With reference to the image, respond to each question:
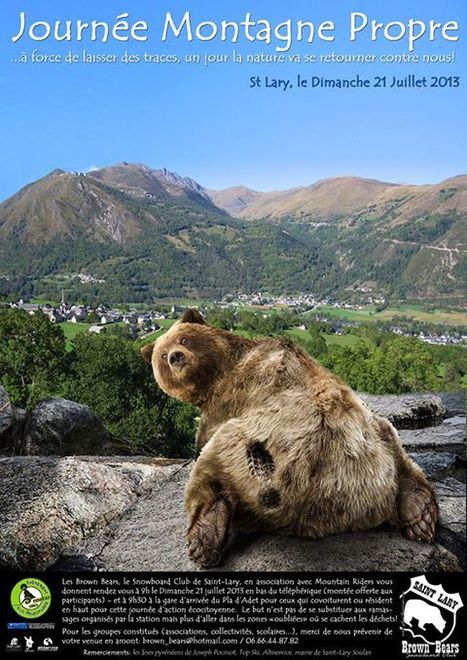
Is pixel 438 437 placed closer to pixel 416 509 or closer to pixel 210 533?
pixel 416 509

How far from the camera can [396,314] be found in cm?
677

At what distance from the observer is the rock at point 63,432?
247 inches

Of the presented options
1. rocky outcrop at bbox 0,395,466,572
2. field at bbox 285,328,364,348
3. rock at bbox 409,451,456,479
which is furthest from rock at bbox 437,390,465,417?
rock at bbox 409,451,456,479

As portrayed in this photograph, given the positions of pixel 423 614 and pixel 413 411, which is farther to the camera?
pixel 413 411

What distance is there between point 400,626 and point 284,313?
132 inches

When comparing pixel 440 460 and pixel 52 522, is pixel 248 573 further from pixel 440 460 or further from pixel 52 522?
pixel 440 460

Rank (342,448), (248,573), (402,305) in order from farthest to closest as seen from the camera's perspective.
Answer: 1. (402,305)
2. (248,573)
3. (342,448)

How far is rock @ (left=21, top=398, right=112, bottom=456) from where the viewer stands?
627 centimetres

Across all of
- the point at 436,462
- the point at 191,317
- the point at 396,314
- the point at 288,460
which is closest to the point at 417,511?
the point at 288,460

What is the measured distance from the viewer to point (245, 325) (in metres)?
5.37


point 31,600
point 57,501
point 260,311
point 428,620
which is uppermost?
point 260,311

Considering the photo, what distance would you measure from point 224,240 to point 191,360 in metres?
4.48

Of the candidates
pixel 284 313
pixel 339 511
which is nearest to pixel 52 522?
pixel 339 511

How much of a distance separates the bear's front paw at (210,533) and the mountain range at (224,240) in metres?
3.16
